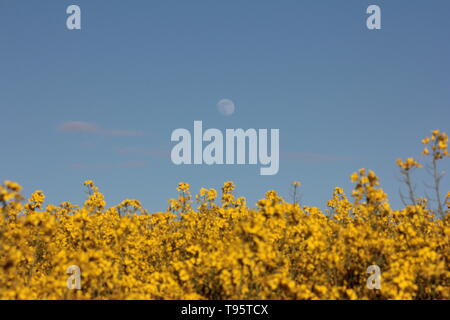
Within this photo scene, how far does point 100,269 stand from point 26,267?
409cm

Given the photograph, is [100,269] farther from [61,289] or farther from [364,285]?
[364,285]

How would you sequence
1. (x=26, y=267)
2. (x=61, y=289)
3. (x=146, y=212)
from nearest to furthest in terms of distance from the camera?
(x=61, y=289)
(x=26, y=267)
(x=146, y=212)

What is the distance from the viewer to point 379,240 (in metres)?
8.42

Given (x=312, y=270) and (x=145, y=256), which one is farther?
(x=145, y=256)

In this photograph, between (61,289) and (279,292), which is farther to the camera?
(279,292)

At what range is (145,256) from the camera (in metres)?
11.3

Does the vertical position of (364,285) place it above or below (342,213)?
below

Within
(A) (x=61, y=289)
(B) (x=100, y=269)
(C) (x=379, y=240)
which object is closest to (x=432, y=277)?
(C) (x=379, y=240)
